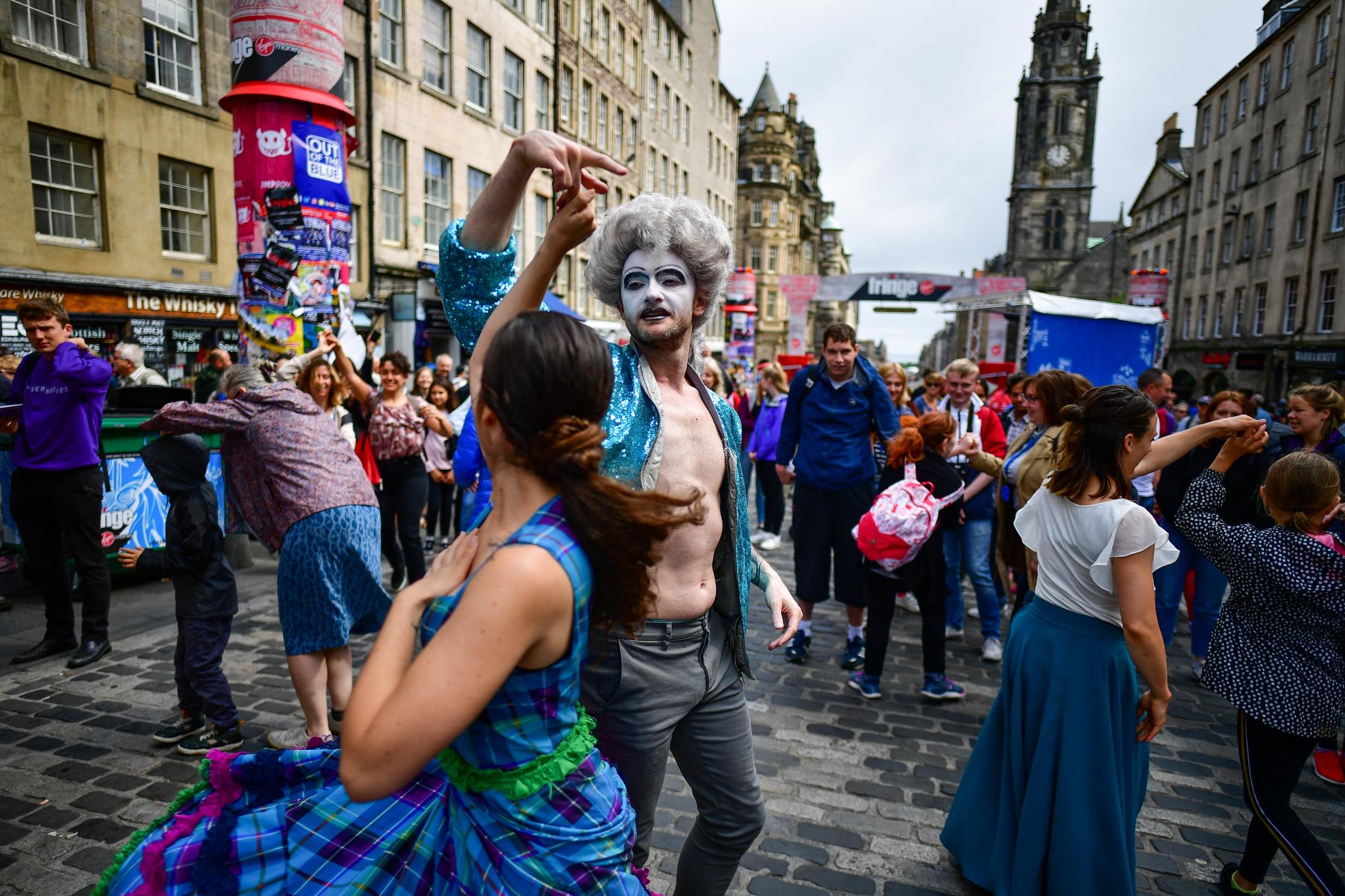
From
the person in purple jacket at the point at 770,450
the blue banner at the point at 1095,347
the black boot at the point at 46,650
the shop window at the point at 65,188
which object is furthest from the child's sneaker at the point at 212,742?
the blue banner at the point at 1095,347

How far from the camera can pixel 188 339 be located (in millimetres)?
13500

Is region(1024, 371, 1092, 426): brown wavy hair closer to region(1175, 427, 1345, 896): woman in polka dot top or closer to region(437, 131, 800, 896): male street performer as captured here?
region(1175, 427, 1345, 896): woman in polka dot top

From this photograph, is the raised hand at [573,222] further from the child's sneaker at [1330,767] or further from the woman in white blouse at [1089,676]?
the child's sneaker at [1330,767]

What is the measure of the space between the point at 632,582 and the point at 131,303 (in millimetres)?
14176

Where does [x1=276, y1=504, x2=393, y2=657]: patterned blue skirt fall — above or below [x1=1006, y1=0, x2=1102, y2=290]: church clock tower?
below

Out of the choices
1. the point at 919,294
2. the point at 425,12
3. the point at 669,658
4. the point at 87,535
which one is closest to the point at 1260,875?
the point at 669,658

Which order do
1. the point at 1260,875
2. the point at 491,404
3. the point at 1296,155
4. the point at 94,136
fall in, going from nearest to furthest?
the point at 491,404, the point at 1260,875, the point at 94,136, the point at 1296,155

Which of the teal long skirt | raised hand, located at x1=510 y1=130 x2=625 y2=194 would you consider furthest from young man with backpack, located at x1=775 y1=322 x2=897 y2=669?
raised hand, located at x1=510 y1=130 x2=625 y2=194

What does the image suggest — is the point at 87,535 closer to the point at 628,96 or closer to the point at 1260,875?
the point at 1260,875

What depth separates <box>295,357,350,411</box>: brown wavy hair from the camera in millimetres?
4922

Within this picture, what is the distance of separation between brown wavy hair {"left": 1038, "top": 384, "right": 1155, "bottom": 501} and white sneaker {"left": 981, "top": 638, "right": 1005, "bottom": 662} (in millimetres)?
3141

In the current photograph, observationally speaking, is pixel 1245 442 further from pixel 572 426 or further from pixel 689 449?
pixel 572 426

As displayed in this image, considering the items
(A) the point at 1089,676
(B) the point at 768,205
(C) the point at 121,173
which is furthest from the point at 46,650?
(B) the point at 768,205

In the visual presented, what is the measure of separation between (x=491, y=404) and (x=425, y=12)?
2128 cm
